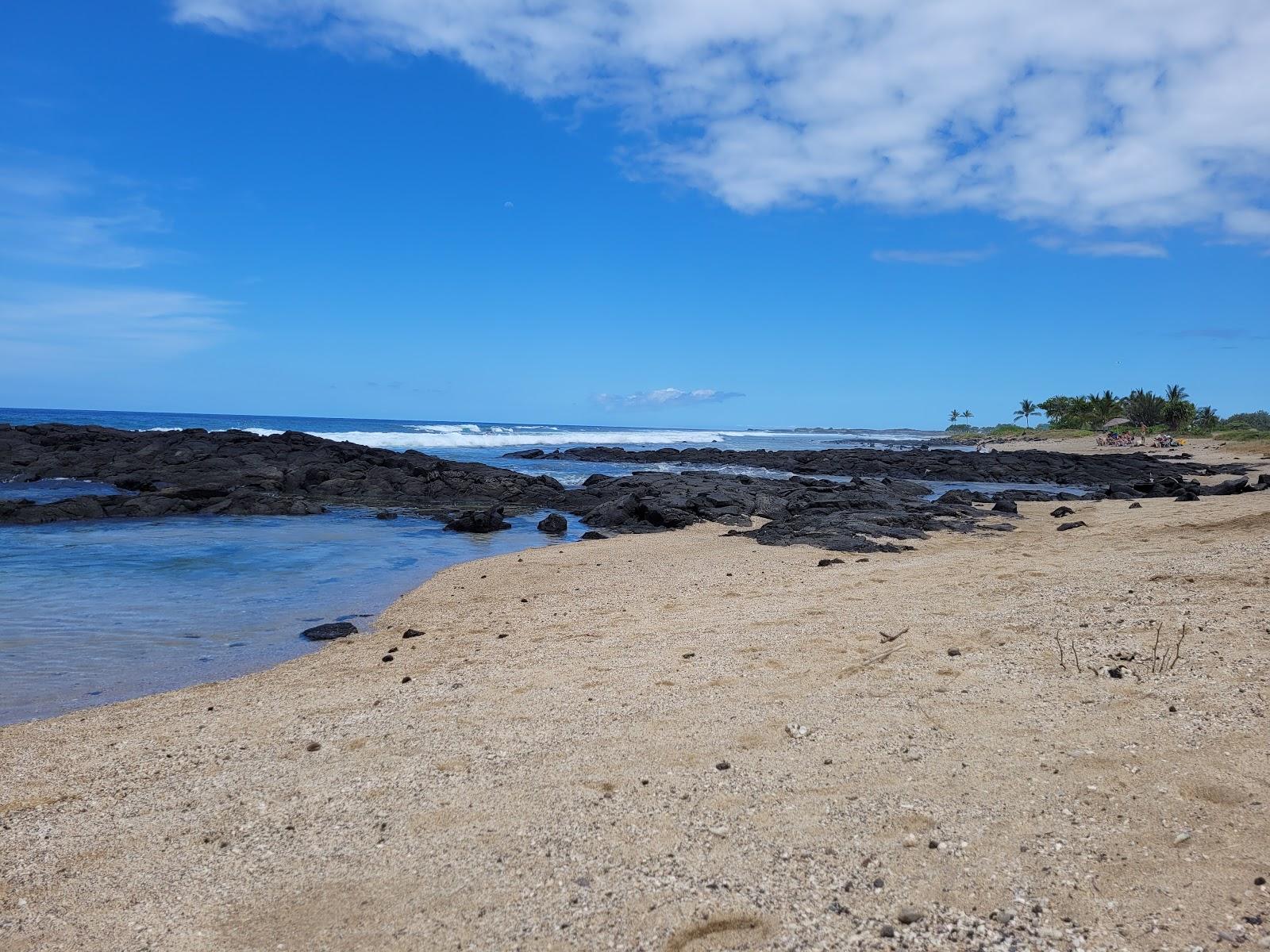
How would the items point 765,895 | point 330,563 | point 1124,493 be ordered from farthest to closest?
1. point 1124,493
2. point 330,563
3. point 765,895

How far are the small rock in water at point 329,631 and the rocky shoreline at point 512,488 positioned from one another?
8627 millimetres

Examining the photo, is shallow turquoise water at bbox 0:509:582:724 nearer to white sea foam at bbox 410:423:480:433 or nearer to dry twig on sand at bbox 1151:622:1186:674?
dry twig on sand at bbox 1151:622:1186:674

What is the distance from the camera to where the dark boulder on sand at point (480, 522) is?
66.2 feet

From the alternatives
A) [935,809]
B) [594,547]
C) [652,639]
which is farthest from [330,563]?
[935,809]

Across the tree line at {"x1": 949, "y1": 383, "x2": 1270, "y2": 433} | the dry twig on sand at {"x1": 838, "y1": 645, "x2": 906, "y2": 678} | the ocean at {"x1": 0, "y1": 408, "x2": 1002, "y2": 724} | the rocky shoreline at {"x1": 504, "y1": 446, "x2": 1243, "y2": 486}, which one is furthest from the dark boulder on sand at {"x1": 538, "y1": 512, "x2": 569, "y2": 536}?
the tree line at {"x1": 949, "y1": 383, "x2": 1270, "y2": 433}

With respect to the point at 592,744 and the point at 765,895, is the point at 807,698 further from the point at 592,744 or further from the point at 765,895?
the point at 765,895

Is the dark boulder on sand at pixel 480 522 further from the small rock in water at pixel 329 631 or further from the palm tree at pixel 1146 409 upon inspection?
the palm tree at pixel 1146 409

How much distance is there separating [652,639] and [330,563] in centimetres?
904

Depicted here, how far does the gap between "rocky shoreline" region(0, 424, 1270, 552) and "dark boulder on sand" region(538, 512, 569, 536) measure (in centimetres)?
6

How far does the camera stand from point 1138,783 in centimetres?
379

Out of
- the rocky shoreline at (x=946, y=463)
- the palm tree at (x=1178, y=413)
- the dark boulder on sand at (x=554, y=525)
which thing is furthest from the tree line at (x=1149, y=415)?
the dark boulder on sand at (x=554, y=525)

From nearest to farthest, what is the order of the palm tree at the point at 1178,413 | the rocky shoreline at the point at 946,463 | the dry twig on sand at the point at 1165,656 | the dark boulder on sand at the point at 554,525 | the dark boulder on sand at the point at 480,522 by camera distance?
the dry twig on sand at the point at 1165,656 → the dark boulder on sand at the point at 554,525 → the dark boulder on sand at the point at 480,522 → the rocky shoreline at the point at 946,463 → the palm tree at the point at 1178,413

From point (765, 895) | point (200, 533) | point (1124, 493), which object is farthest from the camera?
point (1124, 493)

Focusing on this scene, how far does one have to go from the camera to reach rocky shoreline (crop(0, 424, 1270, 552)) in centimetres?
1914
